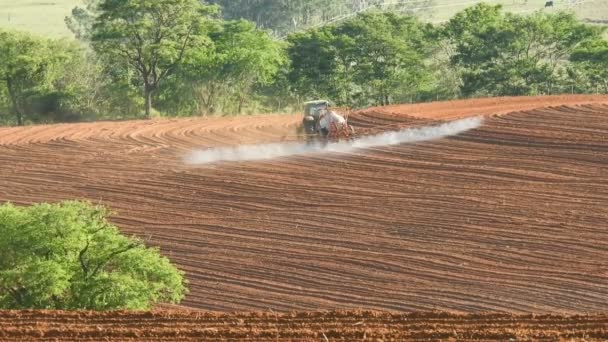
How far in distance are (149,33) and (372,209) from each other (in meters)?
30.0

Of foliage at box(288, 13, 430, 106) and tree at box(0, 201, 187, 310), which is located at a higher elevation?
foliage at box(288, 13, 430, 106)

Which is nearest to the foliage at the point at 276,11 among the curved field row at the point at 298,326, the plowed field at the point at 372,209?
the plowed field at the point at 372,209

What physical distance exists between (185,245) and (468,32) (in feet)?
126

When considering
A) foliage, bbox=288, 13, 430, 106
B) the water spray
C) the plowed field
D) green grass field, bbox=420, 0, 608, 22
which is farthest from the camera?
green grass field, bbox=420, 0, 608, 22

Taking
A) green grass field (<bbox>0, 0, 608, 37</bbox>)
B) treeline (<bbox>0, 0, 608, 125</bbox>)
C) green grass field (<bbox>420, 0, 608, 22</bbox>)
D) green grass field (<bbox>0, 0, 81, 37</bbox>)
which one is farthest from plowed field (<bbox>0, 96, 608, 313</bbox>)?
green grass field (<bbox>0, 0, 81, 37</bbox>)

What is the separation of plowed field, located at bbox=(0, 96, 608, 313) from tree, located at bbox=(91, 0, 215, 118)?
513 inches

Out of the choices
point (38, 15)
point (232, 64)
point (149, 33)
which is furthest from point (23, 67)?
point (38, 15)

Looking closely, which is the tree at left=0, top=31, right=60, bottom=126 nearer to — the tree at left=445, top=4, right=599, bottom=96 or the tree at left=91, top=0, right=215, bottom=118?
the tree at left=91, top=0, right=215, bottom=118

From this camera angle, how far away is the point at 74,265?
64.8 feet

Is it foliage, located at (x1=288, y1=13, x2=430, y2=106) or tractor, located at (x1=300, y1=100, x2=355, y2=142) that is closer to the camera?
tractor, located at (x1=300, y1=100, x2=355, y2=142)

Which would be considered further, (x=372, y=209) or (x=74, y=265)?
(x=372, y=209)

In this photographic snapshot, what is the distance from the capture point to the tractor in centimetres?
3622

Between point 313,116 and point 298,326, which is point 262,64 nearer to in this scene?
point 313,116

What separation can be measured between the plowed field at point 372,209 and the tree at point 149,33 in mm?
13033
